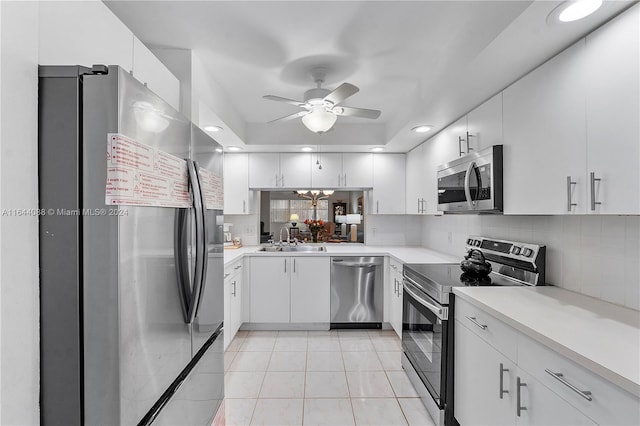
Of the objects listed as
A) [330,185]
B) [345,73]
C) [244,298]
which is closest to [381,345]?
[244,298]

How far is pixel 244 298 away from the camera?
3.67m

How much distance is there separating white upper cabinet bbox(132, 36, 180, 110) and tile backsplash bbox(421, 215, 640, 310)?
2.39m

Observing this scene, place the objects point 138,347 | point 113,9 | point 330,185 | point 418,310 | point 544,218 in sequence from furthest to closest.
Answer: point 330,185 < point 418,310 < point 544,218 < point 113,9 < point 138,347

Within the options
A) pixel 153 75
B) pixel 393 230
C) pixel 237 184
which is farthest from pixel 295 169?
pixel 153 75

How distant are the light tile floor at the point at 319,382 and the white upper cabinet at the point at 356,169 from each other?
1782 mm

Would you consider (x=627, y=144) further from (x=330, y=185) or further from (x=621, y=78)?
(x=330, y=185)

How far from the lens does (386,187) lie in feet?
13.4

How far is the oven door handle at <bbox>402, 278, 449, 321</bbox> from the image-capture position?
1.99 meters

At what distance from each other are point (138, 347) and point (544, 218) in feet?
7.55

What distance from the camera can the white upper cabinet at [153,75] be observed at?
5.07 feet

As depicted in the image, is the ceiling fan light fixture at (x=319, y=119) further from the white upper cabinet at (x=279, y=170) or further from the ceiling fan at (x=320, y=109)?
the white upper cabinet at (x=279, y=170)

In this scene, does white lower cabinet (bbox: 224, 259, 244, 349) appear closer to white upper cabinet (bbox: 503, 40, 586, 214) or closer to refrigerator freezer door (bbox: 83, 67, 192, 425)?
refrigerator freezer door (bbox: 83, 67, 192, 425)

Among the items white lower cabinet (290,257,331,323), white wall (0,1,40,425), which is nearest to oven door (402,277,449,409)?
white lower cabinet (290,257,331,323)

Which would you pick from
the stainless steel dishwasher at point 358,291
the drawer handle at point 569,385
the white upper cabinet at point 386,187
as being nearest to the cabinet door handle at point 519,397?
the drawer handle at point 569,385
